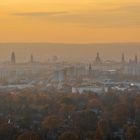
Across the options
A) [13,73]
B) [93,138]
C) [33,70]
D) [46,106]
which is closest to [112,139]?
[93,138]

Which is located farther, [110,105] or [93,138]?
[110,105]

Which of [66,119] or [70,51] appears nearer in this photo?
[66,119]

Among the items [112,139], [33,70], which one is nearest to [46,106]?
[112,139]

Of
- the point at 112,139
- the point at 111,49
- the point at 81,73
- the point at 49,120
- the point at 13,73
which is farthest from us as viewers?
the point at 111,49

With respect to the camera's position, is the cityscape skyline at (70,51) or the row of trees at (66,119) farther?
the cityscape skyline at (70,51)

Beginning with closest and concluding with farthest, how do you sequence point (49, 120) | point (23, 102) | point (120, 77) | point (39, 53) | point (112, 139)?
point (112, 139), point (49, 120), point (23, 102), point (120, 77), point (39, 53)

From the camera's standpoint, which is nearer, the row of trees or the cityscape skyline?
the row of trees

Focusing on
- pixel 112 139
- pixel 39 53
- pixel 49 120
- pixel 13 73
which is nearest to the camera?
pixel 112 139

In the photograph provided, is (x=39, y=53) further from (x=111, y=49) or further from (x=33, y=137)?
(x=33, y=137)

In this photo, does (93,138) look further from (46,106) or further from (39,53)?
(39,53)
